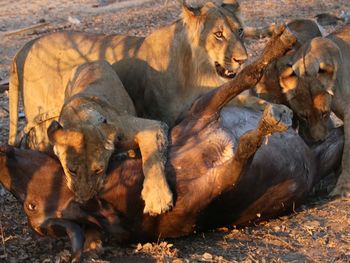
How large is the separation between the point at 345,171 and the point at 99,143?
1.79m

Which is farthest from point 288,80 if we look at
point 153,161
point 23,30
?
point 23,30

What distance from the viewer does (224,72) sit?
552 cm

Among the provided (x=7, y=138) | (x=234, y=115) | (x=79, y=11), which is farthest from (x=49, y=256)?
(x=79, y=11)

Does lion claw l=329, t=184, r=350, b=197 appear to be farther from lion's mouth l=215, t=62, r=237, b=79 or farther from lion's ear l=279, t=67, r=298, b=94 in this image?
lion's mouth l=215, t=62, r=237, b=79

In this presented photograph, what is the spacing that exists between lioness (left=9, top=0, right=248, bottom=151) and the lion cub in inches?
29.1

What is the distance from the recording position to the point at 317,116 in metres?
5.38

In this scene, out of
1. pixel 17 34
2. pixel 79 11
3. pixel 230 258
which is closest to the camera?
pixel 230 258

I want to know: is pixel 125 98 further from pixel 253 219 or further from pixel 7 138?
pixel 7 138

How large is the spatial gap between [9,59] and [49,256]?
Result: 5941mm

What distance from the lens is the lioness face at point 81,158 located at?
4070 mm

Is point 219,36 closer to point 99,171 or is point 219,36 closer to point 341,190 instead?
point 341,190

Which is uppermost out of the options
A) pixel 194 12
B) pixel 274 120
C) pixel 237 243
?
pixel 274 120

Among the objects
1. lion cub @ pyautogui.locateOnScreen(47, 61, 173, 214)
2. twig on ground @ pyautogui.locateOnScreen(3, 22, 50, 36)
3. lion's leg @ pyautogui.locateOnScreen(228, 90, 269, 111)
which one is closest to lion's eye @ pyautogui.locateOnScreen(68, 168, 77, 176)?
lion cub @ pyautogui.locateOnScreen(47, 61, 173, 214)

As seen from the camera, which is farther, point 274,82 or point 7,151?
point 274,82
